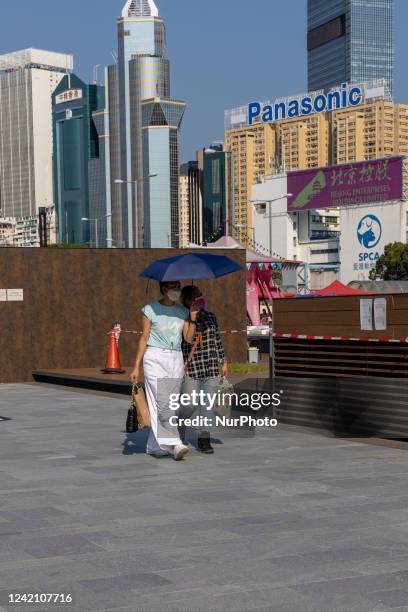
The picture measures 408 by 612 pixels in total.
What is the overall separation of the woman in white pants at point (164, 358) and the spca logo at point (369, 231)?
493 feet

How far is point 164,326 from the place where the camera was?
31.7 ft

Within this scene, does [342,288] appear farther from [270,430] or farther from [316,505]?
[316,505]

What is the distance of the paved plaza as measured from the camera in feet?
16.9

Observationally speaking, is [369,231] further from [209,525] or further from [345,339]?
[209,525]

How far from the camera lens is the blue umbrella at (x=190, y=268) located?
10038 mm

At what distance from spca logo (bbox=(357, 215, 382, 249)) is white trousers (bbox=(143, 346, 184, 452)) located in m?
150

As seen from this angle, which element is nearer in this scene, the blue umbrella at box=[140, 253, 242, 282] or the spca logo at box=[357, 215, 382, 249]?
the blue umbrella at box=[140, 253, 242, 282]

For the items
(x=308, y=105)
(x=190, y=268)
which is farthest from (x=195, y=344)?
(x=308, y=105)

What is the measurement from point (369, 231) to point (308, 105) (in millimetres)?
23652

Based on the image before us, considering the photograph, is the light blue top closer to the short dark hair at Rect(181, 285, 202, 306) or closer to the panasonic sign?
the short dark hair at Rect(181, 285, 202, 306)

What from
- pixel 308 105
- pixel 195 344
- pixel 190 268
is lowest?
pixel 195 344

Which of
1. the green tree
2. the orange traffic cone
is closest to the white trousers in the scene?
the orange traffic cone

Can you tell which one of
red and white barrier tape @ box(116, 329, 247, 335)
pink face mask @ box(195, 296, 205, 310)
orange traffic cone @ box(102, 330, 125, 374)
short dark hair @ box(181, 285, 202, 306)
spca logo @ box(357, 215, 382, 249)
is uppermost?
spca logo @ box(357, 215, 382, 249)

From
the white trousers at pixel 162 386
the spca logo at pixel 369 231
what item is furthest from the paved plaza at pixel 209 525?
the spca logo at pixel 369 231
